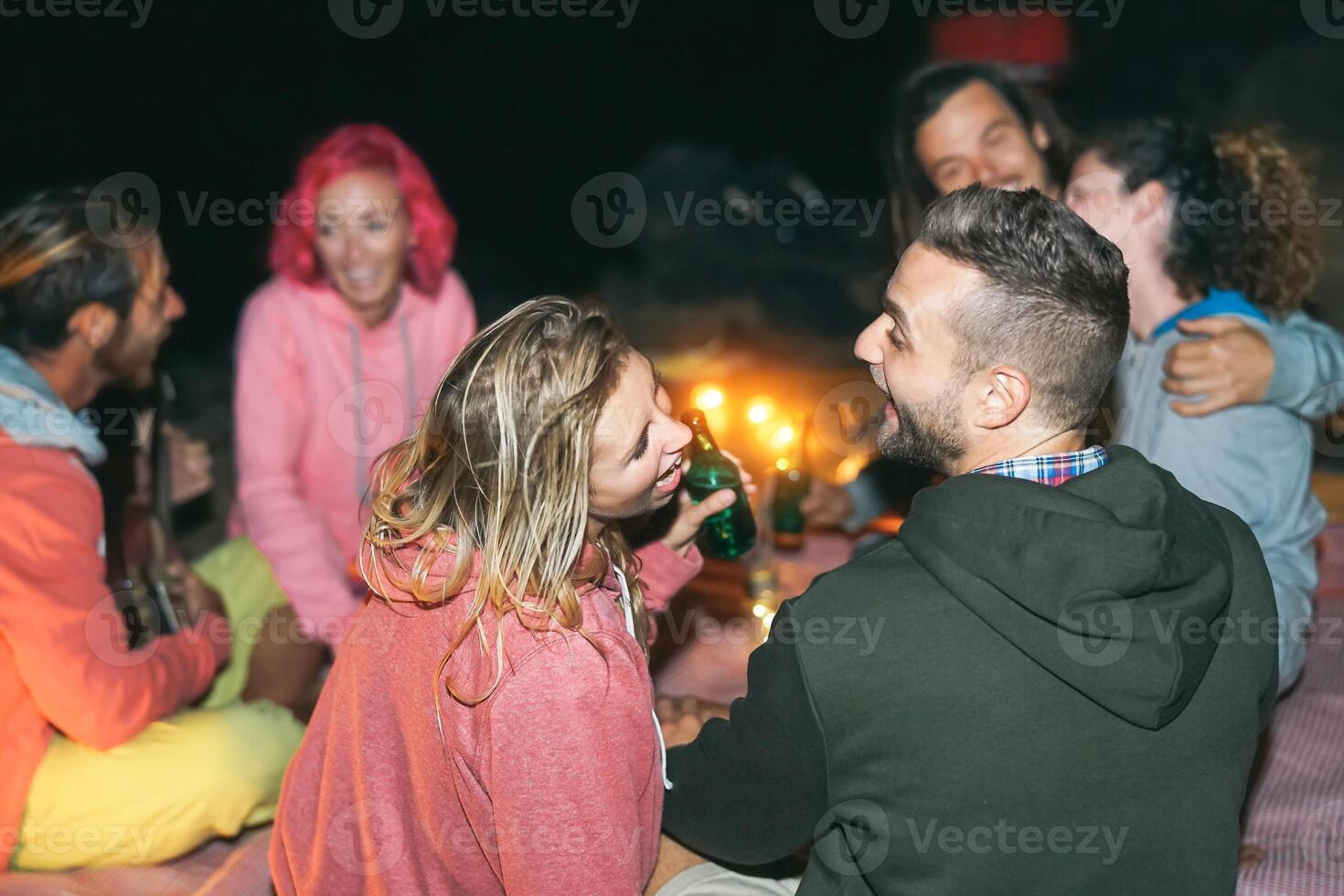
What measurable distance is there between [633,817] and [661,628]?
4.78 feet

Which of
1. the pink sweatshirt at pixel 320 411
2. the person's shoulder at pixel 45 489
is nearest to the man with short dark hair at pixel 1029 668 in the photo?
the person's shoulder at pixel 45 489

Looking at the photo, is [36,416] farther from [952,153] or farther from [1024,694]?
[952,153]

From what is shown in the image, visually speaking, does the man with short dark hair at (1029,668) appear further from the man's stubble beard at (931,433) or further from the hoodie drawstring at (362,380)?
the hoodie drawstring at (362,380)

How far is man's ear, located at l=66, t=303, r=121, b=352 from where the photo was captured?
2.39 metres

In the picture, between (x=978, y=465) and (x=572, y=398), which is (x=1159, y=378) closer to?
(x=978, y=465)

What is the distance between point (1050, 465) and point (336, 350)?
2.20 m

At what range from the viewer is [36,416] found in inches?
84.4

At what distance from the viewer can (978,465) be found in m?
1.50

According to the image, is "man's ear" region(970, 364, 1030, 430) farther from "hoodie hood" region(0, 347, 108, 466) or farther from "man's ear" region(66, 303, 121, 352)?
"man's ear" region(66, 303, 121, 352)

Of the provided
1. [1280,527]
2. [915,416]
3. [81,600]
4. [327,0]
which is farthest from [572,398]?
[327,0]

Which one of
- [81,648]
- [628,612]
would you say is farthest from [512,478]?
[81,648]

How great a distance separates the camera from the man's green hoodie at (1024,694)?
123 cm

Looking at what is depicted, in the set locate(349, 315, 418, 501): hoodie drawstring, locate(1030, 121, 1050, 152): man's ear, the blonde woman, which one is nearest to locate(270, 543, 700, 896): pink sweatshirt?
the blonde woman

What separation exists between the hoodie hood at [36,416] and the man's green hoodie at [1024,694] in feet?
5.18
